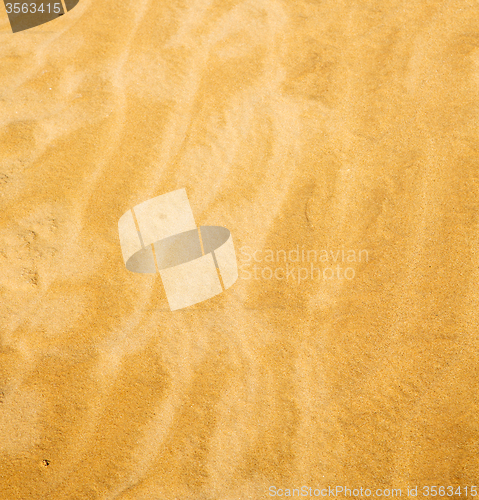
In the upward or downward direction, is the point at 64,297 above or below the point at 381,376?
above

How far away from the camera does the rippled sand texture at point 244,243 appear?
1652mm

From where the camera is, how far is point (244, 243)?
7.04 feet

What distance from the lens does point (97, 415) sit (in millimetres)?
1741

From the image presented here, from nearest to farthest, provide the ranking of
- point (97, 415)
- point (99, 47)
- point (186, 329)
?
point (97, 415) → point (186, 329) → point (99, 47)

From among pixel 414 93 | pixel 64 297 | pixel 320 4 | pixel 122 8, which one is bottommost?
pixel 64 297

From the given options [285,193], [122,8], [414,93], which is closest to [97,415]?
[285,193]

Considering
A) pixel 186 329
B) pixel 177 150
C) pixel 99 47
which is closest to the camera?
pixel 186 329

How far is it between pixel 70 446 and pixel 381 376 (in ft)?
3.63

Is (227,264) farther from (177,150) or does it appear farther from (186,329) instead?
(177,150)

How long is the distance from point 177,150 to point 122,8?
1.27 meters

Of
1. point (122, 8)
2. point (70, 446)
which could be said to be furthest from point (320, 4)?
point (70, 446)

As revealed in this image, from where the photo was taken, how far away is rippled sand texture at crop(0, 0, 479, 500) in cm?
165

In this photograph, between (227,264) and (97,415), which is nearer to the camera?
(97,415)

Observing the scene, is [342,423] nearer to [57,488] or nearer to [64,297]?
[57,488]
